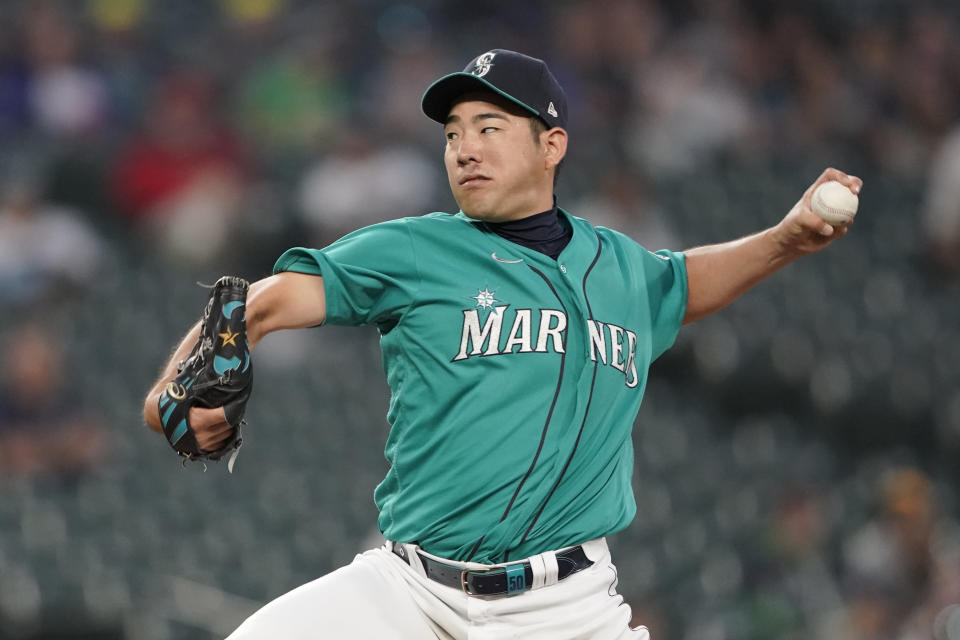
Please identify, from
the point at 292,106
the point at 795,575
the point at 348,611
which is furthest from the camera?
the point at 292,106

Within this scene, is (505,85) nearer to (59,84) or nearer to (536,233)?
(536,233)

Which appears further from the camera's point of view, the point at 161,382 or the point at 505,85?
the point at 505,85

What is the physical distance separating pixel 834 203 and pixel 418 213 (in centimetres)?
540

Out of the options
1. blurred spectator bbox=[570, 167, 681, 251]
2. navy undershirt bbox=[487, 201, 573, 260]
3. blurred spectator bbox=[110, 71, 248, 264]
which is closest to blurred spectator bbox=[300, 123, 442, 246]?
blurred spectator bbox=[110, 71, 248, 264]

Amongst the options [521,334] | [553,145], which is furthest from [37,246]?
[521,334]

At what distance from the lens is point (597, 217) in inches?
310

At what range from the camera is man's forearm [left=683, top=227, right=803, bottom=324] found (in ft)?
10.8

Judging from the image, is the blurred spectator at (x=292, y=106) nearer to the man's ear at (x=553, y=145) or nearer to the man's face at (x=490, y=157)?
the man's ear at (x=553, y=145)

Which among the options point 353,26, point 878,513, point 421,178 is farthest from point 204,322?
point 353,26

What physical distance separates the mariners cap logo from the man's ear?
21 centimetres

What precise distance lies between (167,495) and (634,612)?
267cm

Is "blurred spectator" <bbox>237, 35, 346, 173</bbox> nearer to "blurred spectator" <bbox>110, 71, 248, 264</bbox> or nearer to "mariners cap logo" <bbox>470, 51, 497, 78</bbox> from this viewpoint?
"blurred spectator" <bbox>110, 71, 248, 264</bbox>

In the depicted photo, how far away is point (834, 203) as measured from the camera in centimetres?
307

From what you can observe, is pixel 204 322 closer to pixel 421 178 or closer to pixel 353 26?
pixel 421 178
